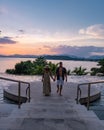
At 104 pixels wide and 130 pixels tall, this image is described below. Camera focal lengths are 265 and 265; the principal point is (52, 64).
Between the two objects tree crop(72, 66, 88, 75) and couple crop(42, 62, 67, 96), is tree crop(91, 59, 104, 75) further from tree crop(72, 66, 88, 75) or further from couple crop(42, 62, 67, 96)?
couple crop(42, 62, 67, 96)

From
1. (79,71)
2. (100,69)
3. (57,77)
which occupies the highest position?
(57,77)

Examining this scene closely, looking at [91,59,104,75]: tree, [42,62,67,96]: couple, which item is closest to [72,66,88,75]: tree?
[91,59,104,75]: tree

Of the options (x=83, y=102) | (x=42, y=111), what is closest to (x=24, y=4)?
(x=83, y=102)

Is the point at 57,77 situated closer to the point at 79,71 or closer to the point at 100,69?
the point at 79,71

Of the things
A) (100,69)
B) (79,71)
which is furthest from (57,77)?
(100,69)

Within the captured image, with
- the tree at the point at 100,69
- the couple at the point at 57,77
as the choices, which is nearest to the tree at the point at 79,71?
the tree at the point at 100,69

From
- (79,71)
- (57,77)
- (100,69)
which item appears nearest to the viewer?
(57,77)

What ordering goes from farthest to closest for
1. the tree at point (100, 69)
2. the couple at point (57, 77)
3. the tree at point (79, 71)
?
the tree at point (100, 69) < the tree at point (79, 71) < the couple at point (57, 77)

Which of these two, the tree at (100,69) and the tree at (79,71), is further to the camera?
the tree at (100,69)

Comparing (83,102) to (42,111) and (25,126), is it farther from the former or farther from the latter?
(25,126)

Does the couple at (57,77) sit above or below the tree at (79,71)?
above

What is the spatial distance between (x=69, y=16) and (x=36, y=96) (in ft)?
30.6

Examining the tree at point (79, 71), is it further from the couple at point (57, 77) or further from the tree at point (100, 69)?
the couple at point (57, 77)

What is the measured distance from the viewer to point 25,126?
6297mm
